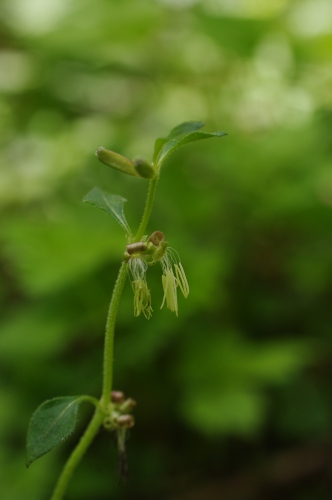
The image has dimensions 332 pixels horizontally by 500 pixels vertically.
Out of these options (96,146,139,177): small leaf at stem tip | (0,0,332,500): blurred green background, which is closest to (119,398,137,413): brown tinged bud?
(96,146,139,177): small leaf at stem tip

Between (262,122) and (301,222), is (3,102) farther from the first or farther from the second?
(301,222)

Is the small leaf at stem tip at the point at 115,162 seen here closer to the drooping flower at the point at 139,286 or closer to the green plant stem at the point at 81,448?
the drooping flower at the point at 139,286

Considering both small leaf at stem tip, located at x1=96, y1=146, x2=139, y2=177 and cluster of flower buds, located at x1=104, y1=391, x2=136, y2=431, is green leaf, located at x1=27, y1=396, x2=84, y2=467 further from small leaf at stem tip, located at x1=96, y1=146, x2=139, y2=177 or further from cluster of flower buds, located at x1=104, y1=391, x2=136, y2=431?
small leaf at stem tip, located at x1=96, y1=146, x2=139, y2=177

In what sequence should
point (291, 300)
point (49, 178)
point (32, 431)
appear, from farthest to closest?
1. point (49, 178)
2. point (291, 300)
3. point (32, 431)

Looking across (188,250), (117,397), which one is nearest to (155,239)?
(117,397)

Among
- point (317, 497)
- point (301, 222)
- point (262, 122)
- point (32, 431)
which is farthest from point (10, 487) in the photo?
point (262, 122)

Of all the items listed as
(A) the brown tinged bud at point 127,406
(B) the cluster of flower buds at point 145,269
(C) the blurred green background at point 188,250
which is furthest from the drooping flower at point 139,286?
(C) the blurred green background at point 188,250
